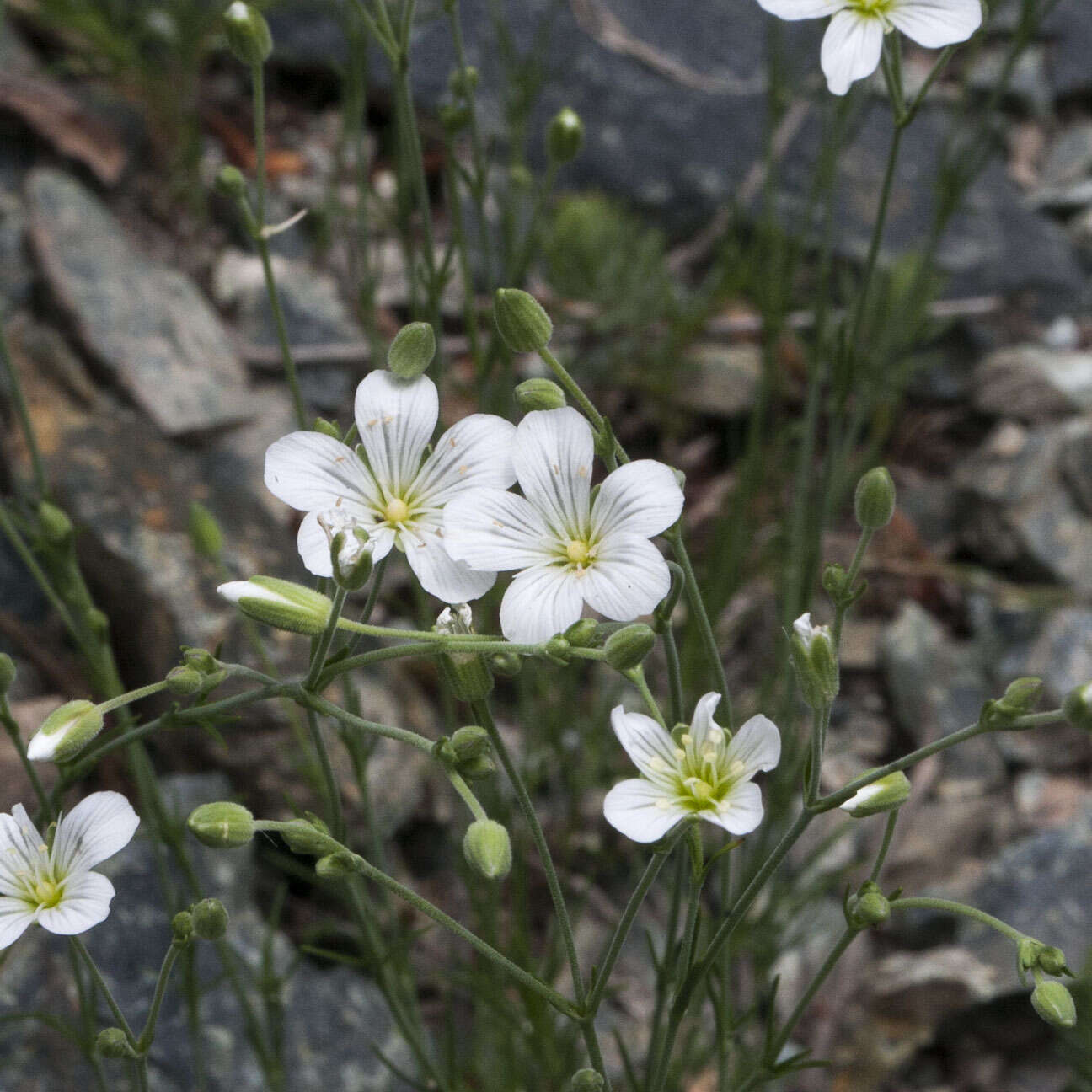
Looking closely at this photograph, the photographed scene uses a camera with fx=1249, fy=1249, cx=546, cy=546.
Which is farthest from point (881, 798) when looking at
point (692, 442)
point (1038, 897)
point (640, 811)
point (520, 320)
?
point (692, 442)

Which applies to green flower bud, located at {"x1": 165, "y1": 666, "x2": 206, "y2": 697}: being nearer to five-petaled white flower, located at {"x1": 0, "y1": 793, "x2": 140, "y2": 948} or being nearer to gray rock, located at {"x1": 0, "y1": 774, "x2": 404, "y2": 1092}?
five-petaled white flower, located at {"x1": 0, "y1": 793, "x2": 140, "y2": 948}

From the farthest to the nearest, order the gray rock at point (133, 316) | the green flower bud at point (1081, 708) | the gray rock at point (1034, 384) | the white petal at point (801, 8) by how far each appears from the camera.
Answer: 1. the gray rock at point (1034, 384)
2. the gray rock at point (133, 316)
3. the white petal at point (801, 8)
4. the green flower bud at point (1081, 708)

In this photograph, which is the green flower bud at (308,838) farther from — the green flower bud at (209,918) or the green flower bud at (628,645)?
the green flower bud at (628,645)

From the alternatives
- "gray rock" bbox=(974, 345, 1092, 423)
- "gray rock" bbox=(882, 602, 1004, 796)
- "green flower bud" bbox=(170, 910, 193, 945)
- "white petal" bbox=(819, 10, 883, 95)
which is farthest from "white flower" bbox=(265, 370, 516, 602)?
"gray rock" bbox=(974, 345, 1092, 423)

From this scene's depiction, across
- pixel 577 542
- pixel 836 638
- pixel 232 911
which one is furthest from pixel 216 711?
pixel 232 911

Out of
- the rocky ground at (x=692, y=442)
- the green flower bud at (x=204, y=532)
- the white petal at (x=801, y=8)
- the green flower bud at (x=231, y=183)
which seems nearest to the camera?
the white petal at (x=801, y=8)

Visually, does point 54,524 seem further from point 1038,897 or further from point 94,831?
point 1038,897

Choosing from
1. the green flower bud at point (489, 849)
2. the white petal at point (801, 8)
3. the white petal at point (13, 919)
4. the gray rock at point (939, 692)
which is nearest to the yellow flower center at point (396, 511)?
the green flower bud at point (489, 849)
